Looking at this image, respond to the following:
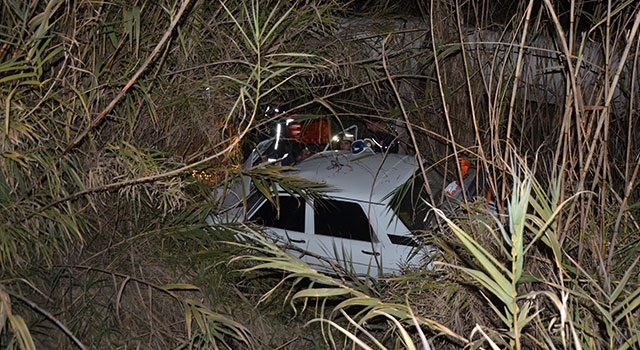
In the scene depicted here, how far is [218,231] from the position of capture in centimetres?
368

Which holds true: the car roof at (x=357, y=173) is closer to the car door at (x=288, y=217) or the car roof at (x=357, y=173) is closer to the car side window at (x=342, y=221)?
the car side window at (x=342, y=221)

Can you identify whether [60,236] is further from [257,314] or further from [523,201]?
[523,201]

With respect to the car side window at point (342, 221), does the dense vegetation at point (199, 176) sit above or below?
above

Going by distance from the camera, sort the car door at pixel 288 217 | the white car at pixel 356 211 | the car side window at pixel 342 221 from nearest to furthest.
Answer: the white car at pixel 356 211 < the car side window at pixel 342 221 < the car door at pixel 288 217

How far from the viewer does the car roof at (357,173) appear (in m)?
5.37

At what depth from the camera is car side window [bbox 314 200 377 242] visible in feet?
18.0

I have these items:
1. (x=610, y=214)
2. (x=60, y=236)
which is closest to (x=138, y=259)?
(x=60, y=236)

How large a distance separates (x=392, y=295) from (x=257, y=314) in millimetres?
957

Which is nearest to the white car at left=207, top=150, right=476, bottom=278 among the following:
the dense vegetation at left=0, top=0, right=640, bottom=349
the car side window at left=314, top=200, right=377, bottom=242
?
the car side window at left=314, top=200, right=377, bottom=242

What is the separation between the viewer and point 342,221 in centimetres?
554

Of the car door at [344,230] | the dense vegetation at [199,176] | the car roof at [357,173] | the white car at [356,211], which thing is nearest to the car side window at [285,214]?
the white car at [356,211]

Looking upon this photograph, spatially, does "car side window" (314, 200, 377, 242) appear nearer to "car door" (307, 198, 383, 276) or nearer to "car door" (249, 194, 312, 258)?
"car door" (307, 198, 383, 276)

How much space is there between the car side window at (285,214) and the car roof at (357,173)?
0.89ft

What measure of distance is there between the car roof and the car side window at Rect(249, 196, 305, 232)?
0.27 meters
